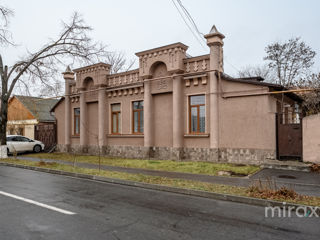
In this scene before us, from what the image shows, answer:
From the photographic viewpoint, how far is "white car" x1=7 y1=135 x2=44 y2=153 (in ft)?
70.9

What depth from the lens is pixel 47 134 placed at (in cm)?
2514

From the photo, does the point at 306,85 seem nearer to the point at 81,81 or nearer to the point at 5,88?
the point at 81,81

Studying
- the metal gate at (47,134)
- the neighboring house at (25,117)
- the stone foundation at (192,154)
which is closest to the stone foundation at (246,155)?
the stone foundation at (192,154)

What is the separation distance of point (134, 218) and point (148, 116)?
1186 cm

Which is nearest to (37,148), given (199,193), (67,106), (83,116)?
(67,106)

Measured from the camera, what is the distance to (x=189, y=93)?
16.0 metres

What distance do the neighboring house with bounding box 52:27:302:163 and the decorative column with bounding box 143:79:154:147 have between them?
2.5 inches

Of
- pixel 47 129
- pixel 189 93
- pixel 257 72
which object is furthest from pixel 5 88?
pixel 257 72

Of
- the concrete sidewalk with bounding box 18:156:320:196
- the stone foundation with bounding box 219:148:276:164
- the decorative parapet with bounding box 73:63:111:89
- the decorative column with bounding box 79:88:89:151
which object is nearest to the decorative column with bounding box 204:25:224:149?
the stone foundation with bounding box 219:148:276:164

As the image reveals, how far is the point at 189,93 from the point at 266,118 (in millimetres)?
4579

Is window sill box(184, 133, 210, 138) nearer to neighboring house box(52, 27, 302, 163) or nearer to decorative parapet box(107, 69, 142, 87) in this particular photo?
neighboring house box(52, 27, 302, 163)

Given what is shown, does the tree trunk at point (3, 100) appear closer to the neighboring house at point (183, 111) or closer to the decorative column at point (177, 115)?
the neighboring house at point (183, 111)

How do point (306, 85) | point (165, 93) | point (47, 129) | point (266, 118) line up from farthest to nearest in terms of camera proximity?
point (47, 129), point (306, 85), point (165, 93), point (266, 118)

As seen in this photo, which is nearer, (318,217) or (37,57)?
(318,217)
